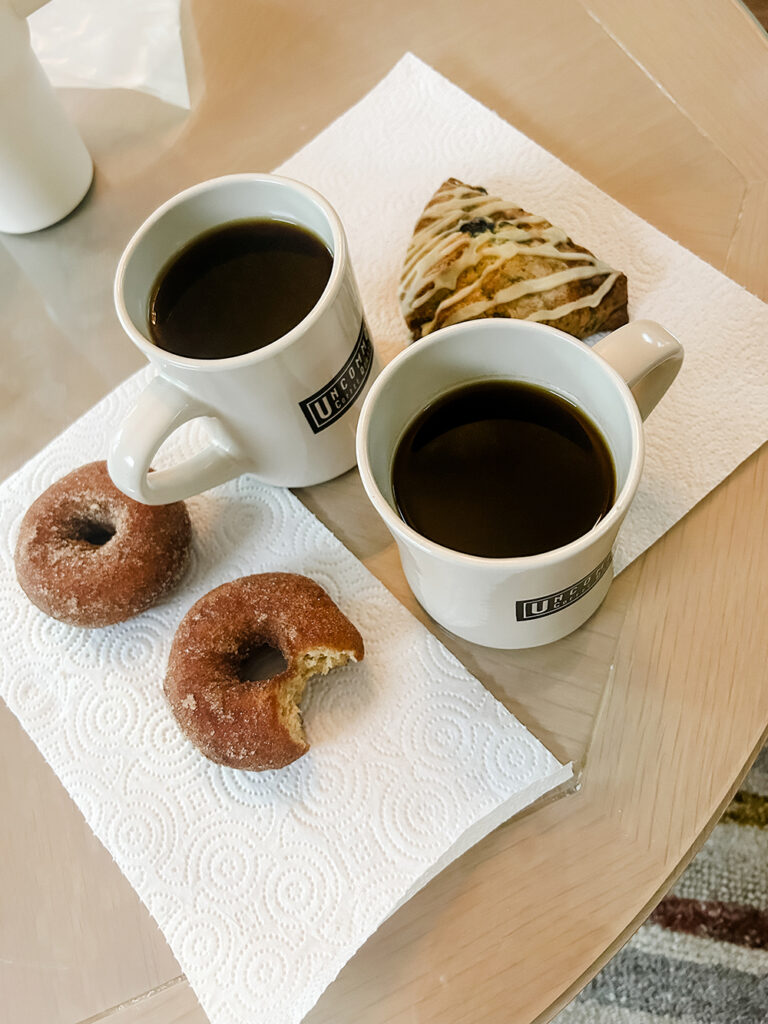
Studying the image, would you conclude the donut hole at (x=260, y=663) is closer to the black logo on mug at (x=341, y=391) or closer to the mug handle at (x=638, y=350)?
the black logo on mug at (x=341, y=391)

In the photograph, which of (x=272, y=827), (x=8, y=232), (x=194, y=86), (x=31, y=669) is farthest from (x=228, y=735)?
(x=194, y=86)

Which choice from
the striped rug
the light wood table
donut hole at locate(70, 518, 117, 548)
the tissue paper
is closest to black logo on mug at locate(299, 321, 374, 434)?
the light wood table

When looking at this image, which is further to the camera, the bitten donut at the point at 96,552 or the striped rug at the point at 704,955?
the striped rug at the point at 704,955

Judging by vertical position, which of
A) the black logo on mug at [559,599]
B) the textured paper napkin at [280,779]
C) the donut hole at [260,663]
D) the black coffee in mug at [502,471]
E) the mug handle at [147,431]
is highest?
the mug handle at [147,431]

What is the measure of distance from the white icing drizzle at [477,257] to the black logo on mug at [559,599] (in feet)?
0.84

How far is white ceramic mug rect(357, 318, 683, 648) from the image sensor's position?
0.48m

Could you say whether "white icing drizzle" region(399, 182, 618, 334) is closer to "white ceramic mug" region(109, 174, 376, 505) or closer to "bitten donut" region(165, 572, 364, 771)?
"white ceramic mug" region(109, 174, 376, 505)

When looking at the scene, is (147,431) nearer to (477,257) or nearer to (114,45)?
(477,257)

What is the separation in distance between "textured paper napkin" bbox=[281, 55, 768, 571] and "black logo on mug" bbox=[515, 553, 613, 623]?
10 centimetres

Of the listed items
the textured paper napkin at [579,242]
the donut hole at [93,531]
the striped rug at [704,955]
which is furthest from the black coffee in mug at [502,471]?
the striped rug at [704,955]

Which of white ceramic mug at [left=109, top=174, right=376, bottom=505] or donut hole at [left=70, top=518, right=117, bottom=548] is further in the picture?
donut hole at [left=70, top=518, right=117, bottom=548]

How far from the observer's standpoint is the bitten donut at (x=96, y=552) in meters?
0.65

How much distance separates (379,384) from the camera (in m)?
0.53

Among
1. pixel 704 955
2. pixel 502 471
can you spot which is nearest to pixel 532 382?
pixel 502 471
